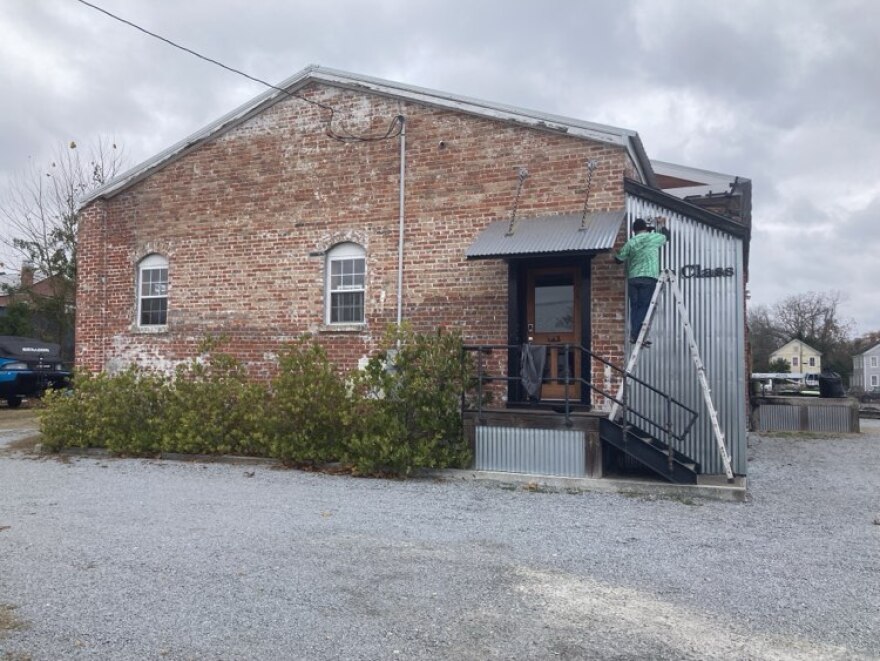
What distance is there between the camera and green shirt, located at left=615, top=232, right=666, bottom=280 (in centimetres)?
901

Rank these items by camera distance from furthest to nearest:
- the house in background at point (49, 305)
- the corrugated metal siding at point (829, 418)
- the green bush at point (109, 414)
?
the house in background at point (49, 305) < the corrugated metal siding at point (829, 418) < the green bush at point (109, 414)

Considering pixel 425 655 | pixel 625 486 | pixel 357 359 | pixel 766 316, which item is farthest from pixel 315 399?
pixel 766 316

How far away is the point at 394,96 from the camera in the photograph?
37.8ft

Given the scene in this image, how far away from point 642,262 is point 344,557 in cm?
540

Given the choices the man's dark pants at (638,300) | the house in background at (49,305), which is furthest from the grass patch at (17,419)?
the man's dark pants at (638,300)

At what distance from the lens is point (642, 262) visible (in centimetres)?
907

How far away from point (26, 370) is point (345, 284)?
13.5m

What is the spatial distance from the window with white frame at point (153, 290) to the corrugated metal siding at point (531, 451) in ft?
22.5

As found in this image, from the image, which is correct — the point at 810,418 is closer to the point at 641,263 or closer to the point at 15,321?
the point at 641,263

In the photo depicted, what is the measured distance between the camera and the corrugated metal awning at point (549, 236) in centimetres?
916

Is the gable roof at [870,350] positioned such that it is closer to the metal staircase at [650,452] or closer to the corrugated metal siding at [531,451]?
the metal staircase at [650,452]

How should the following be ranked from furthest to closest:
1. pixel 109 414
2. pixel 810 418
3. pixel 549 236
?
pixel 810 418, pixel 109 414, pixel 549 236

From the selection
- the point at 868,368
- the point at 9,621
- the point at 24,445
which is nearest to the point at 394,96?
the point at 24,445

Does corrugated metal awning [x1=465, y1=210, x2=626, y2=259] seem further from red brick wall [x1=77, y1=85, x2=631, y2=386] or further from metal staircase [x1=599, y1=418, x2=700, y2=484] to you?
metal staircase [x1=599, y1=418, x2=700, y2=484]
